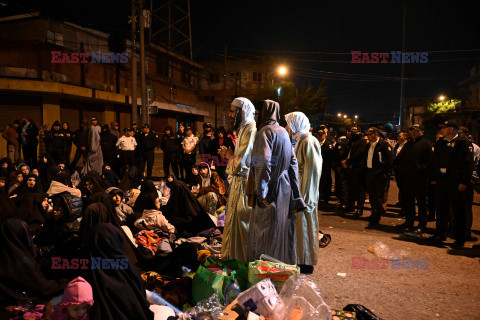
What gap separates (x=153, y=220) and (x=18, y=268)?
2.37 meters

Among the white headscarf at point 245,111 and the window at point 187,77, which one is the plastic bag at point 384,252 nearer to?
the white headscarf at point 245,111

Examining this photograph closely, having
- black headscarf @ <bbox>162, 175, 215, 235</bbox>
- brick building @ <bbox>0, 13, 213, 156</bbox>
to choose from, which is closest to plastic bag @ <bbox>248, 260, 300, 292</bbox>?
black headscarf @ <bbox>162, 175, 215, 235</bbox>

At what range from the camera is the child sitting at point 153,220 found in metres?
5.67

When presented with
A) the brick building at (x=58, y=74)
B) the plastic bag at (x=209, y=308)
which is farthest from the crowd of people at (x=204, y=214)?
the brick building at (x=58, y=74)

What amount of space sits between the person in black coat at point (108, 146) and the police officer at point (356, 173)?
266 inches

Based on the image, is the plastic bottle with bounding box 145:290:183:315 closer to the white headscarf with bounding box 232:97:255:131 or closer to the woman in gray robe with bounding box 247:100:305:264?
the woman in gray robe with bounding box 247:100:305:264

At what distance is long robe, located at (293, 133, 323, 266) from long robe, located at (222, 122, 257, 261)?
63 cm

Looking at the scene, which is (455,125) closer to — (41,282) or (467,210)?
(467,210)

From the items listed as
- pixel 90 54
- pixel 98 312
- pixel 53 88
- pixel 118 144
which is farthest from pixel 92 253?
pixel 90 54

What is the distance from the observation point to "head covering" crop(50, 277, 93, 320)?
8.91 feet

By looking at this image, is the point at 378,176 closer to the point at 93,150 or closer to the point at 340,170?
the point at 340,170

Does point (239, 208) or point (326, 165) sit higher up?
point (326, 165)

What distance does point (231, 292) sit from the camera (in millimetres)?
3324

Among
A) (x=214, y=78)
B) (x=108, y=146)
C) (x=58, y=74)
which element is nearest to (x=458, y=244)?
(x=108, y=146)
